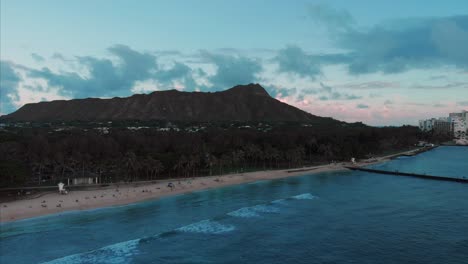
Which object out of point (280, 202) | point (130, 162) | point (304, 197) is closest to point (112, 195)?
point (130, 162)

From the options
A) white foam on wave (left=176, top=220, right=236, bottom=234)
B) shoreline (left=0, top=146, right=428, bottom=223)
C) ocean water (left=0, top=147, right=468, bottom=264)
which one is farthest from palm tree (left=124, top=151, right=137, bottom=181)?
white foam on wave (left=176, top=220, right=236, bottom=234)

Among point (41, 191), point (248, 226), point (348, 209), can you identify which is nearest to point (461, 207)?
point (348, 209)

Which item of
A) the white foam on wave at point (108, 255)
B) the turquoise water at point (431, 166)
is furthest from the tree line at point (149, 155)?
the white foam on wave at point (108, 255)

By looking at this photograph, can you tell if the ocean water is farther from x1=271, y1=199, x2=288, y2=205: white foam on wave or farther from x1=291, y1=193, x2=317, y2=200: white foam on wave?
x1=291, y1=193, x2=317, y2=200: white foam on wave

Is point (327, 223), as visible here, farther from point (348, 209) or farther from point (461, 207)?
point (461, 207)

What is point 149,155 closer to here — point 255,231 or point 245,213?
point 245,213

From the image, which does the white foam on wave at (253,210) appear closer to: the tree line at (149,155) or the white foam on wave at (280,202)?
the white foam on wave at (280,202)
